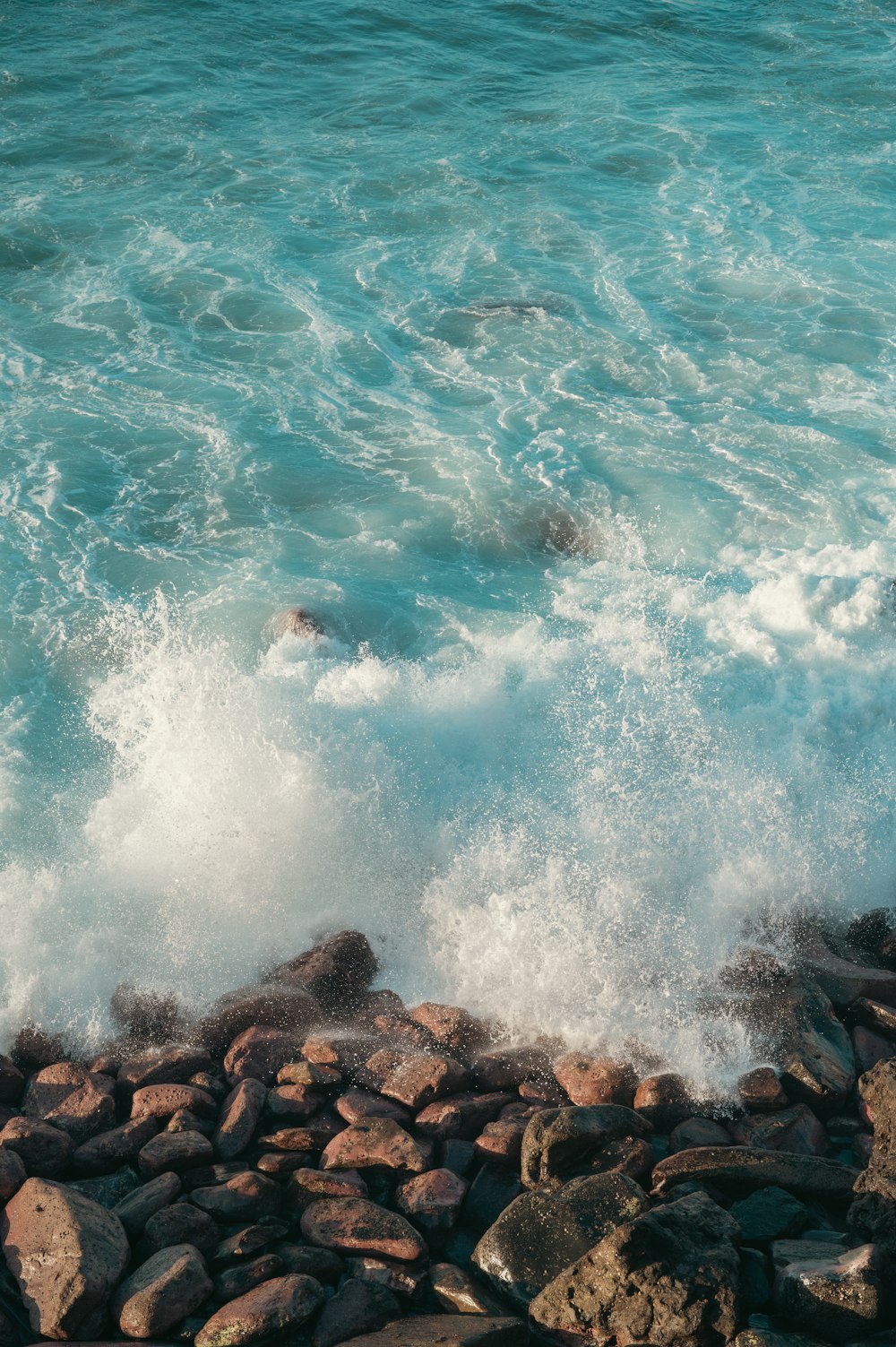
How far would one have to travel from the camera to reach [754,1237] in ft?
18.4

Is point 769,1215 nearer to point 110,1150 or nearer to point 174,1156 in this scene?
point 174,1156

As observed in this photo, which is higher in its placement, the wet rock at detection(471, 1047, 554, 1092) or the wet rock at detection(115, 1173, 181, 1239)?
the wet rock at detection(115, 1173, 181, 1239)

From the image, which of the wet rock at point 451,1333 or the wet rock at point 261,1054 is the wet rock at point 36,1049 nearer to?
the wet rock at point 261,1054

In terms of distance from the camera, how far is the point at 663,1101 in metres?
6.62

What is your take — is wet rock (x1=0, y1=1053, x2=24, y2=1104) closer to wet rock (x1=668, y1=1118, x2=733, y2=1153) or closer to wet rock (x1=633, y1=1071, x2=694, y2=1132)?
wet rock (x1=633, y1=1071, x2=694, y2=1132)

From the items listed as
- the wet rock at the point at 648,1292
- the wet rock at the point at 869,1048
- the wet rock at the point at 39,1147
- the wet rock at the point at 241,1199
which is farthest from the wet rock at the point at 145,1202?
the wet rock at the point at 869,1048

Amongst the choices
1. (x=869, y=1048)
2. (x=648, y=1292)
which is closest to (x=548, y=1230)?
A: (x=648, y=1292)

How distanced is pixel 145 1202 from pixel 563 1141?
82.7 inches

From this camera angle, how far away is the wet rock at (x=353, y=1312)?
5.21 metres

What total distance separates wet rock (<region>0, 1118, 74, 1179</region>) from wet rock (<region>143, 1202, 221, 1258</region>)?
0.81 meters

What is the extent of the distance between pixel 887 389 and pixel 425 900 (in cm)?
1022

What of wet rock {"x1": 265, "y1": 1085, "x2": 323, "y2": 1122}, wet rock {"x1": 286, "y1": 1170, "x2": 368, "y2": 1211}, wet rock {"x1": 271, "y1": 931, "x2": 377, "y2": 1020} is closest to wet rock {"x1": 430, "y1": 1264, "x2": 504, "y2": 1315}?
wet rock {"x1": 286, "y1": 1170, "x2": 368, "y2": 1211}

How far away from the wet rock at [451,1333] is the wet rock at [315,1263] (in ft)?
1.43

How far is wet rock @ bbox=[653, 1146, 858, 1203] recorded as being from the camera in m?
5.89
